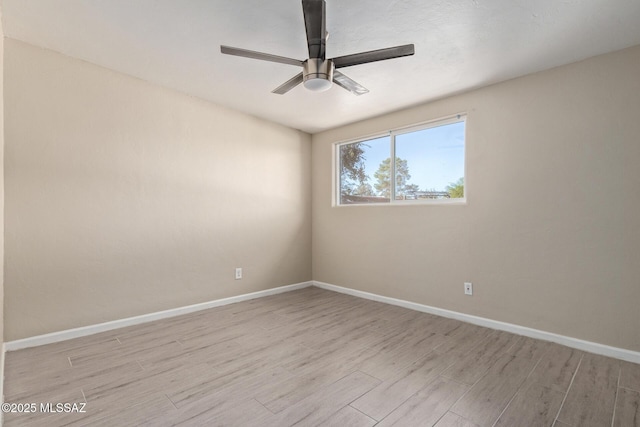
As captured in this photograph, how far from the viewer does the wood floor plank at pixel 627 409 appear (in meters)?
1.54

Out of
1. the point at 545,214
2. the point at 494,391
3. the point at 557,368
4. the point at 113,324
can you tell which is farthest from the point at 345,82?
the point at 113,324

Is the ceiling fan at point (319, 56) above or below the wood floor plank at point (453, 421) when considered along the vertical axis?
above

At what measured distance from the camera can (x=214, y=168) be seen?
137 inches

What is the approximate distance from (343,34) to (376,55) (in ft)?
1.52

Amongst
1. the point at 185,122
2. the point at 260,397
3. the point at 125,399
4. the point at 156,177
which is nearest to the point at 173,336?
the point at 125,399

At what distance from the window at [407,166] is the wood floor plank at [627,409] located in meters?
1.84

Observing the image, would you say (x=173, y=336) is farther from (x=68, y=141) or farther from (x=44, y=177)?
(x=68, y=141)

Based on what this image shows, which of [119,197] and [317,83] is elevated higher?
[317,83]

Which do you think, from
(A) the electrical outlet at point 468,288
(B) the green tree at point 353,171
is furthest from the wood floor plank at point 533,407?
(B) the green tree at point 353,171

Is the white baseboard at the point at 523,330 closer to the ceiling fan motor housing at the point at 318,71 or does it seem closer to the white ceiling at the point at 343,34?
the white ceiling at the point at 343,34

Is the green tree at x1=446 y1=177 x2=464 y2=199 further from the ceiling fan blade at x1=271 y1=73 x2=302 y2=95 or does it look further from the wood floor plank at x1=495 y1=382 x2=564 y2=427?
the ceiling fan blade at x1=271 y1=73 x2=302 y2=95

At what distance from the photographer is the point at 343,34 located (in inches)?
83.0

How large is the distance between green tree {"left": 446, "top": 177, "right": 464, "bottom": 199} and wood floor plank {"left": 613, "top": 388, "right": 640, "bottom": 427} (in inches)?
73.5

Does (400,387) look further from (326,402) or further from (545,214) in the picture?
(545,214)
